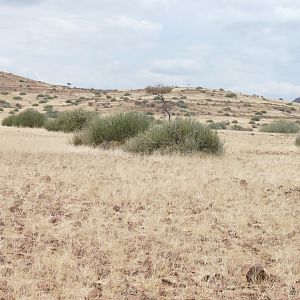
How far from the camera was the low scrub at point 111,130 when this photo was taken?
25.5m

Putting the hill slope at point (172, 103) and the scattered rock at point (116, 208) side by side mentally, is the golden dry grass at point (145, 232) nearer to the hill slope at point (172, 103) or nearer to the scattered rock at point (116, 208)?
the scattered rock at point (116, 208)

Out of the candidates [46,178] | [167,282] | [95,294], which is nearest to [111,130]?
[46,178]

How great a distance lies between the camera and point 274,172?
16547 millimetres

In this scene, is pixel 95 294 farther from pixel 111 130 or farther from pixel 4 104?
pixel 4 104

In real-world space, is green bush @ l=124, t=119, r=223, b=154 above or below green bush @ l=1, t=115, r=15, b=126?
above

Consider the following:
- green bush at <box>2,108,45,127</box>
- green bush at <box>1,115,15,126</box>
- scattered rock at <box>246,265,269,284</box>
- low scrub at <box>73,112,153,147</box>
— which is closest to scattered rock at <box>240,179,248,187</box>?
scattered rock at <box>246,265,269,284</box>

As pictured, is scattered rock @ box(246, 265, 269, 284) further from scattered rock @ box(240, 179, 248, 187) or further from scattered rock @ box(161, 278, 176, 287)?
scattered rock @ box(240, 179, 248, 187)

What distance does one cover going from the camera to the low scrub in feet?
83.5

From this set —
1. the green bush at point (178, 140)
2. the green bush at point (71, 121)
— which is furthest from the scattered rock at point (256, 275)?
the green bush at point (71, 121)

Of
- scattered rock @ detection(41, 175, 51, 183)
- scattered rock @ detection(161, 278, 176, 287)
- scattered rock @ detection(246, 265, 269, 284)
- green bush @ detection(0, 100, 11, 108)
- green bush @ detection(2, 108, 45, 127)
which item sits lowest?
green bush @ detection(0, 100, 11, 108)

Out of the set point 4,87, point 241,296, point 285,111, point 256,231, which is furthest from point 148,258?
point 4,87

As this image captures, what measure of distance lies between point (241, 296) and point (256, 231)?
298 cm

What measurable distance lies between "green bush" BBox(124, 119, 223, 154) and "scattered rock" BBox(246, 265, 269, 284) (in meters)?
13.8

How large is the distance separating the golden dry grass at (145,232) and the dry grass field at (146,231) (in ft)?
0.05
